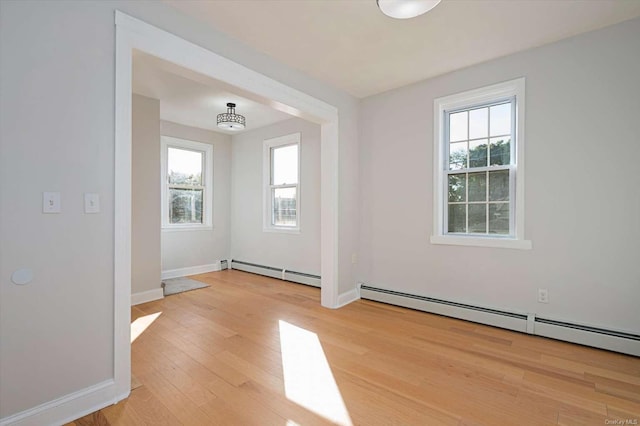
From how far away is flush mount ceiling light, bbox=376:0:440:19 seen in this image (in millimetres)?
1995

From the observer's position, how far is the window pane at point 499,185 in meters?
3.17

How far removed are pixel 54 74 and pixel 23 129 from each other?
0.36 m

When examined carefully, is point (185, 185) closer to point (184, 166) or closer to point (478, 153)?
point (184, 166)

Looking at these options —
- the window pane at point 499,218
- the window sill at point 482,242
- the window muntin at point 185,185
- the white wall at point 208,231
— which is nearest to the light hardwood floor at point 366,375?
the window sill at point 482,242

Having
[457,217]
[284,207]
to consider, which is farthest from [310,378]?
[284,207]

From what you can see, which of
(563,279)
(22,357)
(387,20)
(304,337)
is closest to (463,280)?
(563,279)

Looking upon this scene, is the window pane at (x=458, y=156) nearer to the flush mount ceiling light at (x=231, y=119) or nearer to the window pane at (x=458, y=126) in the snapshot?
the window pane at (x=458, y=126)

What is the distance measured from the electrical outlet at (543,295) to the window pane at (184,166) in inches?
211

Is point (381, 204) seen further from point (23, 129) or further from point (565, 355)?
point (23, 129)

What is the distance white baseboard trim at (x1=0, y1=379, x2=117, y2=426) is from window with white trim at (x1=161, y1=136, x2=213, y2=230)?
3.76 m

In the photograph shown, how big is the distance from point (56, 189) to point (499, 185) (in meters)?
3.65

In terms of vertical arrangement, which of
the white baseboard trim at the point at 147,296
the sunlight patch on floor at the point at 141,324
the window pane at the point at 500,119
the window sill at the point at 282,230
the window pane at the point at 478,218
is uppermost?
the window pane at the point at 500,119

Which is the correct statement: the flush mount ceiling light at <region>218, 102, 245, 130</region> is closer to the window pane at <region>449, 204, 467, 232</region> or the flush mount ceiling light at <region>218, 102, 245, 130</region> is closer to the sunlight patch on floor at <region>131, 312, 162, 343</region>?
the sunlight patch on floor at <region>131, 312, 162, 343</region>

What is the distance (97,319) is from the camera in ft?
6.17
